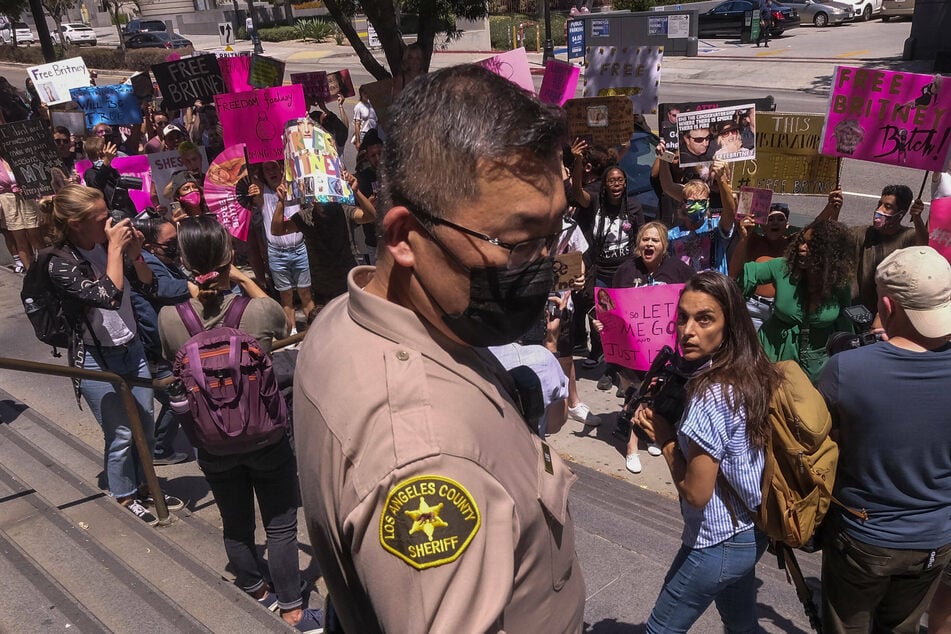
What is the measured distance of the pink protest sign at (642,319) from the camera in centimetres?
498

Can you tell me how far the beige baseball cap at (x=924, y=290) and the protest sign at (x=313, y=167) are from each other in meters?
4.11

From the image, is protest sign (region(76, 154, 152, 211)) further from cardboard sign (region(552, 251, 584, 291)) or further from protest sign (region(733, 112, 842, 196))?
protest sign (region(733, 112, 842, 196))

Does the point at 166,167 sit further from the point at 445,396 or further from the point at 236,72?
the point at 445,396

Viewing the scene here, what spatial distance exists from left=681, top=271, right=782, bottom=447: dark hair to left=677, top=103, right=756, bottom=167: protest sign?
3672 millimetres

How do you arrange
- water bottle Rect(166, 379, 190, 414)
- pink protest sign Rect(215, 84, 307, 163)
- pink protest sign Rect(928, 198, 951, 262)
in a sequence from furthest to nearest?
pink protest sign Rect(215, 84, 307, 163) < pink protest sign Rect(928, 198, 951, 262) < water bottle Rect(166, 379, 190, 414)

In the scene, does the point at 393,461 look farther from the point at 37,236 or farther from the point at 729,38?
the point at 729,38

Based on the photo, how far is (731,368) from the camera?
276 centimetres

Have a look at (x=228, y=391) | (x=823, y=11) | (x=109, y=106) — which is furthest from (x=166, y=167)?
(x=823, y=11)

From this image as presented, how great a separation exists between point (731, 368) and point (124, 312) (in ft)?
10.9

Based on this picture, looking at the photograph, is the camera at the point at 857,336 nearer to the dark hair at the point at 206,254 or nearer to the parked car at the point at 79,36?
the dark hair at the point at 206,254

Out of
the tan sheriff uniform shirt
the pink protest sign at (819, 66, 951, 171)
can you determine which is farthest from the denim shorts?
the tan sheriff uniform shirt

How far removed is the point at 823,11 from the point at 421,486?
36.9 meters

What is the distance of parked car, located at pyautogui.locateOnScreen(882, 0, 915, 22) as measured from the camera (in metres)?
32.2

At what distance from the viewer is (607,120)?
7.36m
